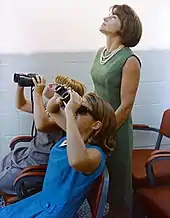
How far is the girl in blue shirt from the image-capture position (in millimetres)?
1639

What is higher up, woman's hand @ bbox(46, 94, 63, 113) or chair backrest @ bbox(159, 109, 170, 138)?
woman's hand @ bbox(46, 94, 63, 113)

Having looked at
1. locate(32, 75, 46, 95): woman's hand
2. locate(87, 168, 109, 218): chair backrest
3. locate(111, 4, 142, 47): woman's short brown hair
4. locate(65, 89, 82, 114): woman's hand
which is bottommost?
locate(87, 168, 109, 218): chair backrest

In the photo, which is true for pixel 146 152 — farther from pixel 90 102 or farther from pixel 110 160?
pixel 90 102

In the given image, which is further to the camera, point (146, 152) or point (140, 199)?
point (146, 152)

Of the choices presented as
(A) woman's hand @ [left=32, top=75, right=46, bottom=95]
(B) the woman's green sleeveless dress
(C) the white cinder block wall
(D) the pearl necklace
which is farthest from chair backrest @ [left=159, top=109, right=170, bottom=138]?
(A) woman's hand @ [left=32, top=75, right=46, bottom=95]

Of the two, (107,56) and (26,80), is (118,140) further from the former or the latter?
(26,80)

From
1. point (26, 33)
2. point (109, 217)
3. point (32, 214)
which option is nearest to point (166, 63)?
point (26, 33)

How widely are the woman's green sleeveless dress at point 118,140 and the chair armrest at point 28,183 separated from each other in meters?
0.43

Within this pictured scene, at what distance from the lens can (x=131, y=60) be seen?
6.96ft

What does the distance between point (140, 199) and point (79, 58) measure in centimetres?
105

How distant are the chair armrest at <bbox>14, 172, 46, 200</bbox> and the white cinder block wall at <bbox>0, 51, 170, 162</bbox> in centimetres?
82

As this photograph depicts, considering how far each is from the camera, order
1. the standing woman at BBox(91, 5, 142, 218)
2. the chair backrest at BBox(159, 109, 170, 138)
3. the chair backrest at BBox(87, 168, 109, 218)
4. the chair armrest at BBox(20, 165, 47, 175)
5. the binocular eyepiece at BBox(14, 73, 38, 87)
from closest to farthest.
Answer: the chair backrest at BBox(87, 168, 109, 218)
the chair armrest at BBox(20, 165, 47, 175)
the standing woman at BBox(91, 5, 142, 218)
the binocular eyepiece at BBox(14, 73, 38, 87)
the chair backrest at BBox(159, 109, 170, 138)

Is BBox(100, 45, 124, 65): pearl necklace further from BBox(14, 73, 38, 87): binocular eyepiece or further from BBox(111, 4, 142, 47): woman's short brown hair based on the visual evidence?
BBox(14, 73, 38, 87): binocular eyepiece

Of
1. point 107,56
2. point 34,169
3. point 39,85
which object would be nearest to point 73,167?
point 34,169
